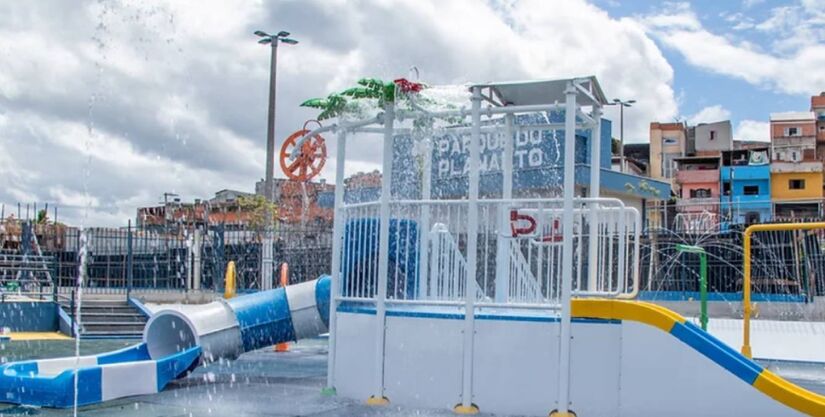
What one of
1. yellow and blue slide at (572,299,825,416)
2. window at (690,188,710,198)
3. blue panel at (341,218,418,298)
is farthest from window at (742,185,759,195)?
yellow and blue slide at (572,299,825,416)

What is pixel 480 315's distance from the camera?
7.40 metres

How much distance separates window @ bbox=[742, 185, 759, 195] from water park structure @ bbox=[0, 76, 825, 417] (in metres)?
55.6

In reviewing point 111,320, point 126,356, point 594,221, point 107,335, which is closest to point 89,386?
point 126,356

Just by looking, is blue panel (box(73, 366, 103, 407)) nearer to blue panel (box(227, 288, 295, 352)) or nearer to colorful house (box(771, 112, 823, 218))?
blue panel (box(227, 288, 295, 352))

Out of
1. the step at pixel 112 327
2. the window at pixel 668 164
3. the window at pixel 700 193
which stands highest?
the window at pixel 668 164

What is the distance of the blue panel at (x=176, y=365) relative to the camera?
347 inches

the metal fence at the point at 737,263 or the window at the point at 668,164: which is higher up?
the window at the point at 668,164

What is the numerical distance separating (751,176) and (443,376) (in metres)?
58.0

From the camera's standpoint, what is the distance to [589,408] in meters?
6.96

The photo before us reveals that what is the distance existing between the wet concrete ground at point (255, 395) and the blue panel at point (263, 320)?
468 mm

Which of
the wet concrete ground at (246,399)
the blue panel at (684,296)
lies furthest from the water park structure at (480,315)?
the blue panel at (684,296)

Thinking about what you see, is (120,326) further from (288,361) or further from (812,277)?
(812,277)

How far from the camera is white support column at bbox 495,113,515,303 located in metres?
7.61

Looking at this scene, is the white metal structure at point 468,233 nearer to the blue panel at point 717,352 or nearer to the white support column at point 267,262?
the blue panel at point 717,352
